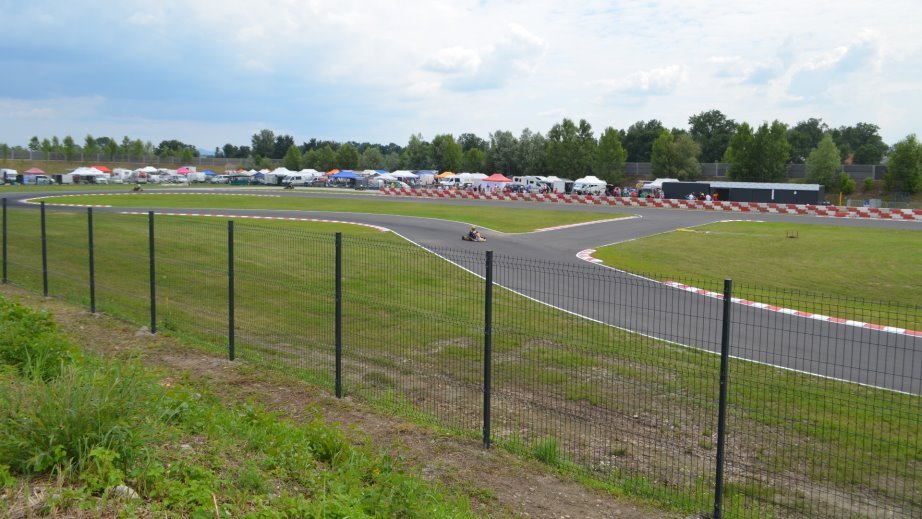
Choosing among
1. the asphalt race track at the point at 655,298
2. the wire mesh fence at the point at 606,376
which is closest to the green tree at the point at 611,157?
the asphalt race track at the point at 655,298

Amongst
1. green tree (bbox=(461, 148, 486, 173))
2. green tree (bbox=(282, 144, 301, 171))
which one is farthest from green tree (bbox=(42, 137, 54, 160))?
green tree (bbox=(461, 148, 486, 173))

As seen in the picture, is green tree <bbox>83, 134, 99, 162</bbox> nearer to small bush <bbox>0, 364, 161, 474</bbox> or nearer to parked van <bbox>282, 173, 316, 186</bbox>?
parked van <bbox>282, 173, 316, 186</bbox>

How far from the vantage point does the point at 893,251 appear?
30.1m

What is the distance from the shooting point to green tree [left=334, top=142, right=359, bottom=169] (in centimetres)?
15200

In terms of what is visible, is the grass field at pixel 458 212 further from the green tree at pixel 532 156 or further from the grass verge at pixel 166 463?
the green tree at pixel 532 156

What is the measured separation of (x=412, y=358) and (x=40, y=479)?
6835 millimetres

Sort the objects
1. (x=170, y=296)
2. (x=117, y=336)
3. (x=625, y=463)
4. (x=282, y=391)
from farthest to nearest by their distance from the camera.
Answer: (x=170, y=296), (x=117, y=336), (x=282, y=391), (x=625, y=463)

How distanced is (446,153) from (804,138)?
2449 inches

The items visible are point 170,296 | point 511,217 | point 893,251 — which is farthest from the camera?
point 511,217

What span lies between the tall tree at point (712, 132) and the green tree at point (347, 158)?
6701 centimetres

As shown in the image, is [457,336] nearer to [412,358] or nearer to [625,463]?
[412,358]

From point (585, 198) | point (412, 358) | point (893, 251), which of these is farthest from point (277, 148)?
point (412, 358)

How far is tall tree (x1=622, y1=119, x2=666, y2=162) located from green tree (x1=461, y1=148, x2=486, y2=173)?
94.2ft

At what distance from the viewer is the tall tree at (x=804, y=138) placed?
122 m
